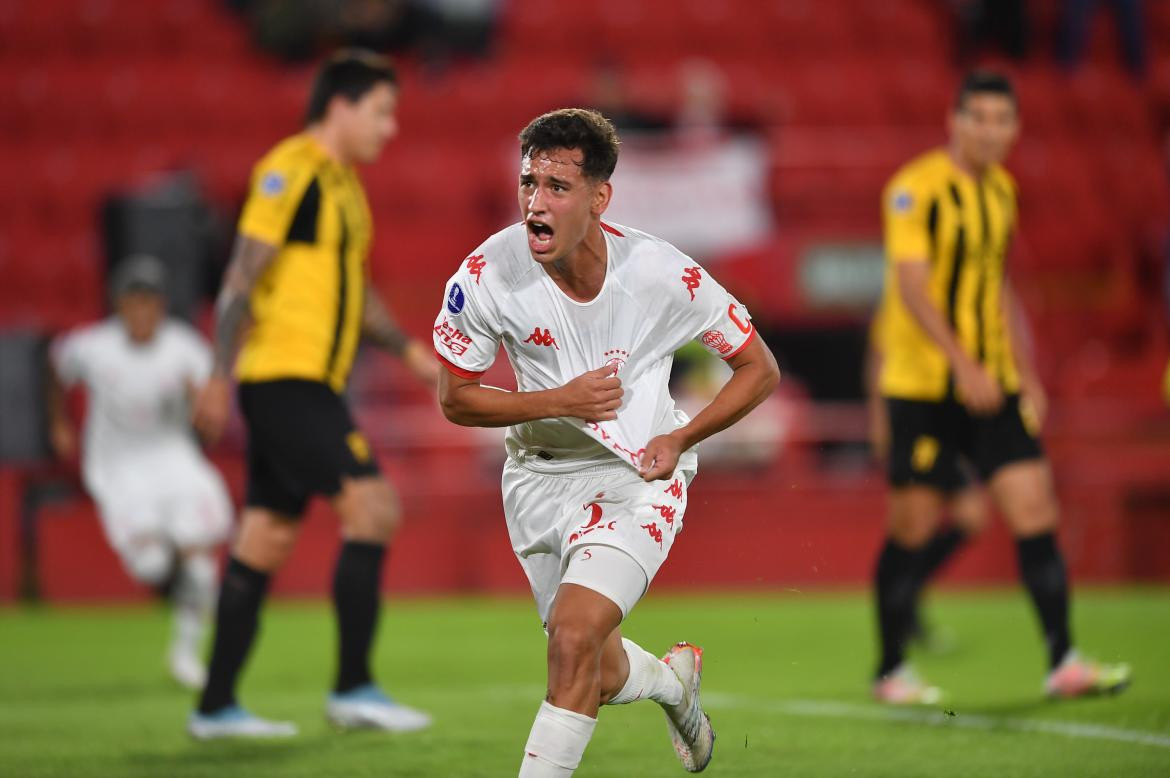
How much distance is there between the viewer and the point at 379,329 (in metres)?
6.31

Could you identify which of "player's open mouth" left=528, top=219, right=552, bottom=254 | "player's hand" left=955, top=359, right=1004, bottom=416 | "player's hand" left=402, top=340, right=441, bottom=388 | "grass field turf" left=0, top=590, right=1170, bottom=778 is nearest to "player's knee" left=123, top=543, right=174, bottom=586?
"grass field turf" left=0, top=590, right=1170, bottom=778

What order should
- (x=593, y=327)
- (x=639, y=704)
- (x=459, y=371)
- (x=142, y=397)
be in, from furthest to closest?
1. (x=142, y=397)
2. (x=639, y=704)
3. (x=593, y=327)
4. (x=459, y=371)

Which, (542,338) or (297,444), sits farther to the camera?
(297,444)

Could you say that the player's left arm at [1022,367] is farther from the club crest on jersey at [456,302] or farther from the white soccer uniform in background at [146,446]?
the white soccer uniform in background at [146,446]

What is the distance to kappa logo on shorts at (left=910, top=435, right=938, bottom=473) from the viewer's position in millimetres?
6551

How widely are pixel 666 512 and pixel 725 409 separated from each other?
0.31 m

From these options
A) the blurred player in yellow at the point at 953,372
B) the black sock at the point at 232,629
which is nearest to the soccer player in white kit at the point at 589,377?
the black sock at the point at 232,629

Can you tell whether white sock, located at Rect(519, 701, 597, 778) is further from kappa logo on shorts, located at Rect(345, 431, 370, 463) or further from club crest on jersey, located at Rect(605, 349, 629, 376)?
kappa logo on shorts, located at Rect(345, 431, 370, 463)

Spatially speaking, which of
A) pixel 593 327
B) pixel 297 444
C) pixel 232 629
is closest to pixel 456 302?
pixel 593 327

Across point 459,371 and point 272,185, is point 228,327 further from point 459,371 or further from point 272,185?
point 459,371

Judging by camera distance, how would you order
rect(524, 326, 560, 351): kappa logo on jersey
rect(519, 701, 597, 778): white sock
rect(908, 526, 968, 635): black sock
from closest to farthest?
rect(519, 701, 597, 778): white sock
rect(524, 326, 560, 351): kappa logo on jersey
rect(908, 526, 968, 635): black sock

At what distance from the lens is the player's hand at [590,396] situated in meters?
4.05

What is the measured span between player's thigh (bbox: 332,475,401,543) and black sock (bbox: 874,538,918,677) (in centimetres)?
201

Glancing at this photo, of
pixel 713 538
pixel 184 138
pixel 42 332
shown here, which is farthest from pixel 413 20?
pixel 713 538
